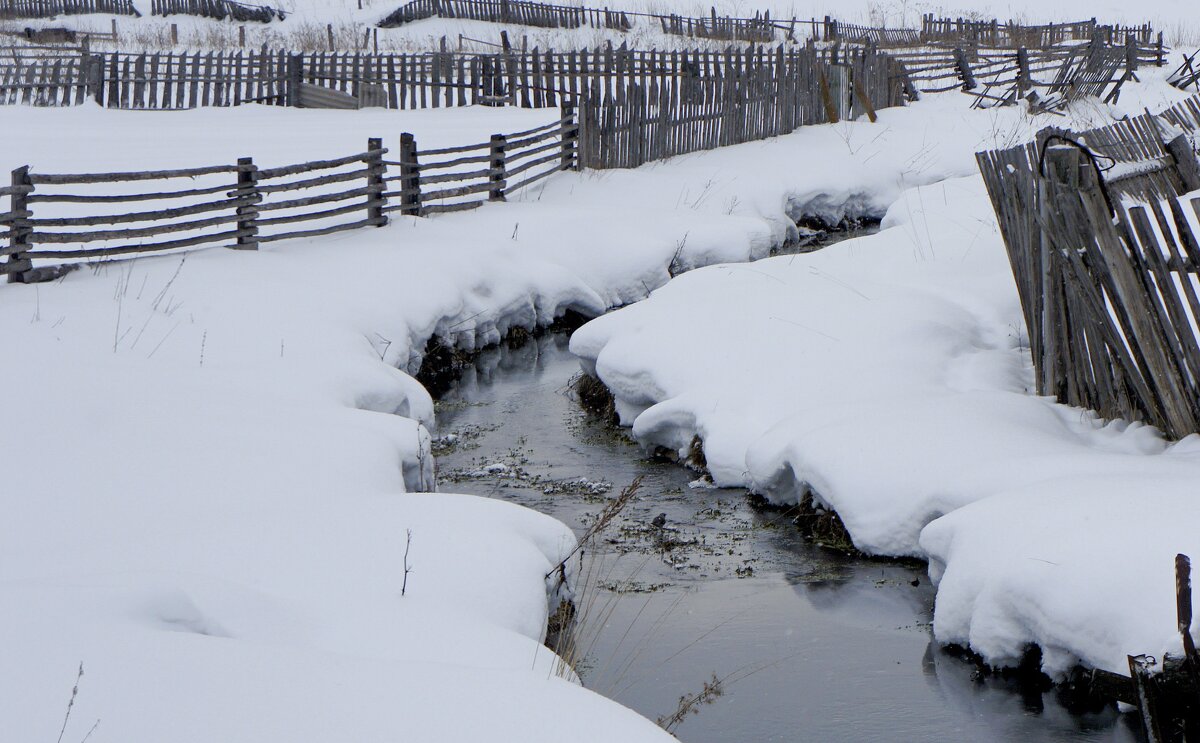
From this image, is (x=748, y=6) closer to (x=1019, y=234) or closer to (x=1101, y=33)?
(x=1101, y=33)

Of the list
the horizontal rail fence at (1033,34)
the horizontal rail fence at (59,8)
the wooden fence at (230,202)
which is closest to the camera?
the wooden fence at (230,202)

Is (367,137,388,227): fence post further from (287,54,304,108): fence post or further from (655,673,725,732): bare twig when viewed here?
(287,54,304,108): fence post

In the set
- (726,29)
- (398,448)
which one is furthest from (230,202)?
(726,29)

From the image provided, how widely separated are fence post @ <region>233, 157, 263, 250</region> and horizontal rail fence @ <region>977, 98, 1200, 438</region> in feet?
21.5

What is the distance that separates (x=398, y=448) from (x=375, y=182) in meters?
6.36

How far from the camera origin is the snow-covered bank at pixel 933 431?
472cm

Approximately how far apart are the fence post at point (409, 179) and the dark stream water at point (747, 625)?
5.43 metres

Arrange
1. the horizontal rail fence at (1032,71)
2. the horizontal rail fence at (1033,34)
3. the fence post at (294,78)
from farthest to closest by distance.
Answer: the horizontal rail fence at (1033,34), the horizontal rail fence at (1032,71), the fence post at (294,78)

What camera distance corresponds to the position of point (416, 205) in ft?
42.3

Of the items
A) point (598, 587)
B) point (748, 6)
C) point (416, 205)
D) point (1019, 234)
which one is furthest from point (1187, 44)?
point (598, 587)

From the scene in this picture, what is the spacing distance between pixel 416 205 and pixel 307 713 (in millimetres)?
10493

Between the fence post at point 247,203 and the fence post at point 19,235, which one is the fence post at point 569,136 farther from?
the fence post at point 19,235

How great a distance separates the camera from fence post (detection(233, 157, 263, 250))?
1072cm

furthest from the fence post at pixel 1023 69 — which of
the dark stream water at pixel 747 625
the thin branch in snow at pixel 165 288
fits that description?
the thin branch in snow at pixel 165 288
